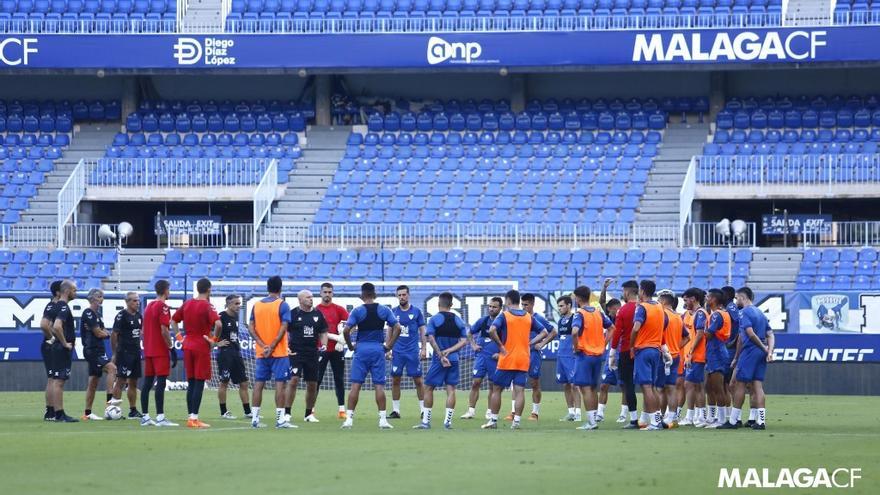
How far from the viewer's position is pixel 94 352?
2438 cm

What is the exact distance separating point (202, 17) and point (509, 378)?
2866 cm

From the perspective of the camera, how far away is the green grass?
47.0 ft

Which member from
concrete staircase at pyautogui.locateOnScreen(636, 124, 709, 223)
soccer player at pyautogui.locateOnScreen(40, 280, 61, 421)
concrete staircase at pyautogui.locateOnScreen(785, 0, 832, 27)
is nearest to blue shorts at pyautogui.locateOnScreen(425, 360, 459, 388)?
soccer player at pyautogui.locateOnScreen(40, 280, 61, 421)

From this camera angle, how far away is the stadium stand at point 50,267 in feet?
137

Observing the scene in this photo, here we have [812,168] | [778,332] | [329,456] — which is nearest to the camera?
[329,456]

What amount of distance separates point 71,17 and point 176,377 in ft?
55.2

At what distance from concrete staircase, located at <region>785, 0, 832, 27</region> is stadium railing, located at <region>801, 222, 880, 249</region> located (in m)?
5.77

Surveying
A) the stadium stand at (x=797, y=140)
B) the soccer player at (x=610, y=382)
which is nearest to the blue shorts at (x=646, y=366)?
the soccer player at (x=610, y=382)

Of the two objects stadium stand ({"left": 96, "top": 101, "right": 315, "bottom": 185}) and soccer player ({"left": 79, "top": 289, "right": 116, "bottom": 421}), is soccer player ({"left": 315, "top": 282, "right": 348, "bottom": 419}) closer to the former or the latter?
soccer player ({"left": 79, "top": 289, "right": 116, "bottom": 421})

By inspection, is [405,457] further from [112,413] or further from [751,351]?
[112,413]

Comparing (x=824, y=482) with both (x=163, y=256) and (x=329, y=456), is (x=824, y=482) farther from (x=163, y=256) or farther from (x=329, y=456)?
(x=163, y=256)

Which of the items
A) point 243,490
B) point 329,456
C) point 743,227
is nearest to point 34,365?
point 743,227

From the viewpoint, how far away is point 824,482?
1455 cm

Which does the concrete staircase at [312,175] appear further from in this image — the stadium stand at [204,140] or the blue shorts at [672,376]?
the blue shorts at [672,376]
